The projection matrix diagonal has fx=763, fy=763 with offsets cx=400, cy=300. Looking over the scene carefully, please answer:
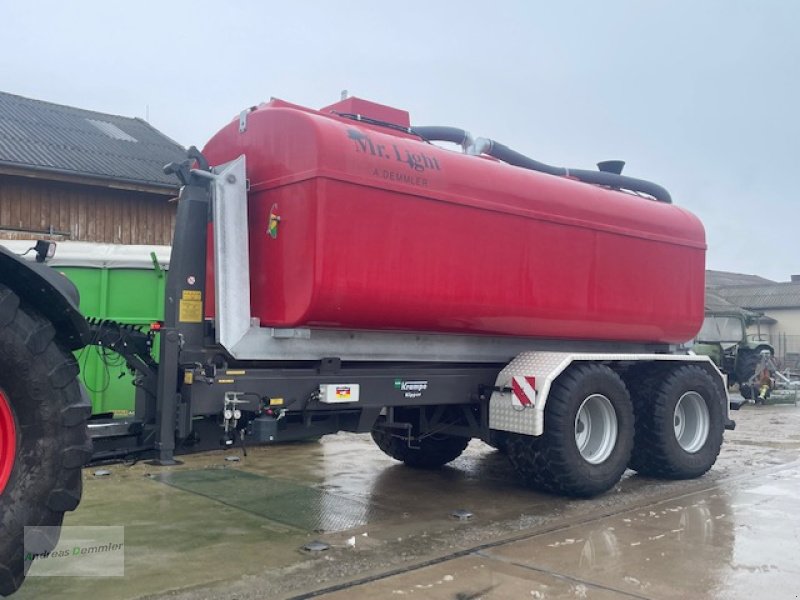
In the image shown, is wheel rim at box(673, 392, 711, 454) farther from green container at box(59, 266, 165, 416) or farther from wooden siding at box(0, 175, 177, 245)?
wooden siding at box(0, 175, 177, 245)

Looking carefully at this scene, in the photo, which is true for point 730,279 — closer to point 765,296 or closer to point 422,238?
point 765,296

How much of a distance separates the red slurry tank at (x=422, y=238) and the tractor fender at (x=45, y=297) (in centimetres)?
171

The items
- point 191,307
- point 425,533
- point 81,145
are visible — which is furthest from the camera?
point 81,145

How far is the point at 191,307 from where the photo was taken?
17.8 ft

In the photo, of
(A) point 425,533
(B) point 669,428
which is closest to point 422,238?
(A) point 425,533

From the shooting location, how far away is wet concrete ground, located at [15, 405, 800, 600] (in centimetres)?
460

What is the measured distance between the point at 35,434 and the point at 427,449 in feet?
17.5

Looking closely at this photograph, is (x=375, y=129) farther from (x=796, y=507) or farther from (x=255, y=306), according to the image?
(x=796, y=507)

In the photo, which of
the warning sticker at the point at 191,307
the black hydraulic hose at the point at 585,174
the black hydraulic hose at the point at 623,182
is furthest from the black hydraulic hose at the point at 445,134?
the warning sticker at the point at 191,307

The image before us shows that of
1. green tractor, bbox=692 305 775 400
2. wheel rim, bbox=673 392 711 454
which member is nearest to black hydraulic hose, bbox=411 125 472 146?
wheel rim, bbox=673 392 711 454

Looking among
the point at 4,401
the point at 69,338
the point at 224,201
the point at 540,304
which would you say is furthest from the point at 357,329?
the point at 4,401

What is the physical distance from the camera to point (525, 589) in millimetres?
4543

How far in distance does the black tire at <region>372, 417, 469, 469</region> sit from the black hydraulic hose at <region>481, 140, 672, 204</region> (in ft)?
9.95

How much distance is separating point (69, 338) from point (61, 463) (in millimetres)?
669
